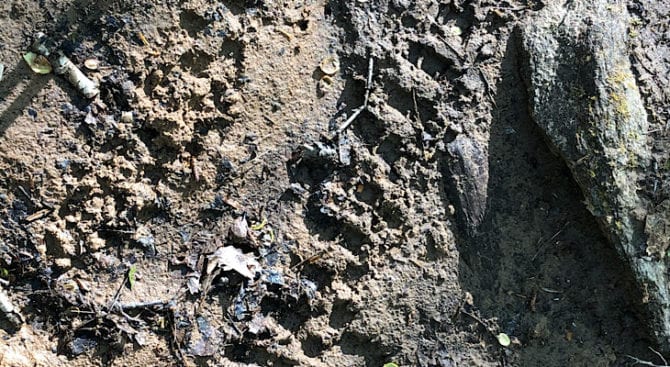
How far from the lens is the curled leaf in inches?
104

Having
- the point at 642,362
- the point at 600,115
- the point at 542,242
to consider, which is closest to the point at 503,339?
the point at 542,242

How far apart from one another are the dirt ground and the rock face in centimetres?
8

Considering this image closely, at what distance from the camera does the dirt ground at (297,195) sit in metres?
2.69

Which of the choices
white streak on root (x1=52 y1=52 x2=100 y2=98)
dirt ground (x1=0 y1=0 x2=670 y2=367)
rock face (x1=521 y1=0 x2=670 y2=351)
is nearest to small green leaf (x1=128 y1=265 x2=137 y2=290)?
dirt ground (x1=0 y1=0 x2=670 y2=367)

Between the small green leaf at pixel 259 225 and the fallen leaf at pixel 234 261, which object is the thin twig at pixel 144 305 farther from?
the small green leaf at pixel 259 225

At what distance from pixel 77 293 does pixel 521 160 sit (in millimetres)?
1972

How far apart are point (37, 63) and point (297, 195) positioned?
1152 mm

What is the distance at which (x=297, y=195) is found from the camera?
296 centimetres

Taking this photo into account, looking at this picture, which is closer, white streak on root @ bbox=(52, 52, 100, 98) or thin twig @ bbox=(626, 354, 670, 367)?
white streak on root @ bbox=(52, 52, 100, 98)

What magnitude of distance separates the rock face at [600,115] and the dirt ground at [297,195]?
0.08 meters

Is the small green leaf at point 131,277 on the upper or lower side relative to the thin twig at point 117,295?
upper

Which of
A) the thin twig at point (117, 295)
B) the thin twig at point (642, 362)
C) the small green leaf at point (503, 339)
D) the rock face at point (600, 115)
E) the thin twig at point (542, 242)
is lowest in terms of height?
the thin twig at point (117, 295)

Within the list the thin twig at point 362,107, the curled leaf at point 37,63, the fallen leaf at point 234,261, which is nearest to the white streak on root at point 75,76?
the curled leaf at point 37,63

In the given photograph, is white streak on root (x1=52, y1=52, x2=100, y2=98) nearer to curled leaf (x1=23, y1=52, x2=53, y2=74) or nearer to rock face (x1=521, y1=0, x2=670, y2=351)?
curled leaf (x1=23, y1=52, x2=53, y2=74)
